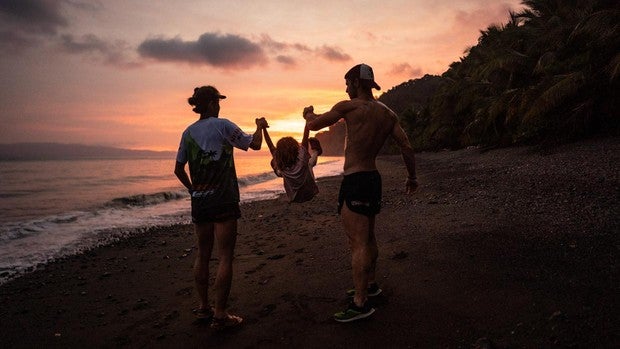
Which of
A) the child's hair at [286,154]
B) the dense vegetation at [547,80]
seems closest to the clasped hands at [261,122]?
the child's hair at [286,154]

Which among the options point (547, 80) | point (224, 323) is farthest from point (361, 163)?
point (547, 80)

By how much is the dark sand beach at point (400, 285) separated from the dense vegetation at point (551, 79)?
600 centimetres

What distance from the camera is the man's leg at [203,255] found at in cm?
378

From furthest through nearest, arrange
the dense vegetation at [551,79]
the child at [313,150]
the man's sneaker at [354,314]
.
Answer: the dense vegetation at [551,79] < the child at [313,150] < the man's sneaker at [354,314]

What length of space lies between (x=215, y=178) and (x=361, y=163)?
1.56 meters

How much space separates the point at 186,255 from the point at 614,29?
1566cm

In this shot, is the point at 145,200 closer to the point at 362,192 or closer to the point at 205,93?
the point at 205,93

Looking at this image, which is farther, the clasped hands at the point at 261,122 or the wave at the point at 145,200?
the wave at the point at 145,200

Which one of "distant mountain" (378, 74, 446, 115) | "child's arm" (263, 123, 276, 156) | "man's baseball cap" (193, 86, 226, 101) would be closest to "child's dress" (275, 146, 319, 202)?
"child's arm" (263, 123, 276, 156)

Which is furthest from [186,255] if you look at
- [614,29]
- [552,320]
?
[614,29]

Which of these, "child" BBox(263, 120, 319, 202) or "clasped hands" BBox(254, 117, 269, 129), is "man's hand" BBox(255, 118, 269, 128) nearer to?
"clasped hands" BBox(254, 117, 269, 129)

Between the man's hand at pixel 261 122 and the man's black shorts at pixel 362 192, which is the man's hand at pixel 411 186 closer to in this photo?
the man's black shorts at pixel 362 192

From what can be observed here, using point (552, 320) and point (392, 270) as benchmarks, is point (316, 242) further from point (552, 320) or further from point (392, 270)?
point (552, 320)

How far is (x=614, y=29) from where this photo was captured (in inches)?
476
